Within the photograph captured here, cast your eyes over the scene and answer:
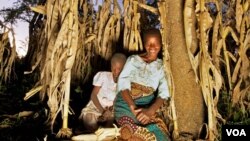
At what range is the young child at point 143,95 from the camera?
3.02 m

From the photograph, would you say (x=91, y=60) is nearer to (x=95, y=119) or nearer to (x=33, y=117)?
(x=33, y=117)

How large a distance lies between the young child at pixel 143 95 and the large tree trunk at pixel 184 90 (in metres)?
0.17

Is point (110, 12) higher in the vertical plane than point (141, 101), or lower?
higher

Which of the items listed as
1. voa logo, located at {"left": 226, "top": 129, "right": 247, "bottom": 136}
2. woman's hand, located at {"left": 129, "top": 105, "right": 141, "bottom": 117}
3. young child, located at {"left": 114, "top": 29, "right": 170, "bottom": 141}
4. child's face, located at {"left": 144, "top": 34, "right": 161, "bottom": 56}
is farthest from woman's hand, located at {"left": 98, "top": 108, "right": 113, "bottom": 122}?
voa logo, located at {"left": 226, "top": 129, "right": 247, "bottom": 136}

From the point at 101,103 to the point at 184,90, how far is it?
80cm

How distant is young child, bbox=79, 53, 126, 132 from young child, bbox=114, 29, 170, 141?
17.9 inches

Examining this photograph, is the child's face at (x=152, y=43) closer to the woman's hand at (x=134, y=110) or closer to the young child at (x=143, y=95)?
the young child at (x=143, y=95)

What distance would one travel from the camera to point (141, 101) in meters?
3.22

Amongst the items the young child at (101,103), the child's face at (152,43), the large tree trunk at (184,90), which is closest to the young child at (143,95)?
the child's face at (152,43)

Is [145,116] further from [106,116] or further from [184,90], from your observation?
[106,116]

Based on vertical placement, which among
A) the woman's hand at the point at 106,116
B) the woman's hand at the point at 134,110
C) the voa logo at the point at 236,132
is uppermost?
the woman's hand at the point at 134,110

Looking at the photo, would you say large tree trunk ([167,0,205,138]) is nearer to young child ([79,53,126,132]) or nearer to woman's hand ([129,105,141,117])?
woman's hand ([129,105,141,117])

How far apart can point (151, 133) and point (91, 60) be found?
2.06 meters

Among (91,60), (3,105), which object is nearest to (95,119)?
(91,60)
